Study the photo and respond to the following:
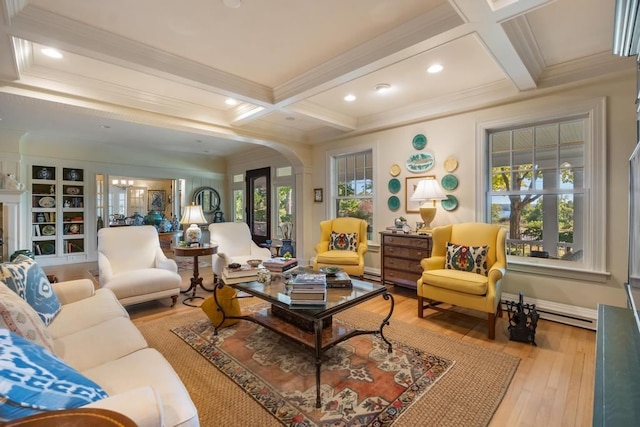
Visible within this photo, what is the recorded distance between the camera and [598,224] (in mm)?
2863

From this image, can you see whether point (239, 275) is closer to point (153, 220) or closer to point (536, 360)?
point (536, 360)

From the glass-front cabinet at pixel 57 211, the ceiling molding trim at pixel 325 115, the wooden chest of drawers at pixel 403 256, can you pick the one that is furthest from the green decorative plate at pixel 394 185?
the glass-front cabinet at pixel 57 211

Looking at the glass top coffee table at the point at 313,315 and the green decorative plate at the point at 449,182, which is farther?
the green decorative plate at the point at 449,182

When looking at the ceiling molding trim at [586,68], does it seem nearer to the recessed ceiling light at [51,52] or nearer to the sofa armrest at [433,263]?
the sofa armrest at [433,263]

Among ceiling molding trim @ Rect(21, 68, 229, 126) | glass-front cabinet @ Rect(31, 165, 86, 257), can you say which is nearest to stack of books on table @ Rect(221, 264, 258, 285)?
ceiling molding trim @ Rect(21, 68, 229, 126)

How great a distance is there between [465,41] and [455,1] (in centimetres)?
79

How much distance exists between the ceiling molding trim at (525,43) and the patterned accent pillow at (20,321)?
3.30 meters

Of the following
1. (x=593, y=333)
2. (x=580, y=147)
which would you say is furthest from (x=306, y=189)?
(x=593, y=333)

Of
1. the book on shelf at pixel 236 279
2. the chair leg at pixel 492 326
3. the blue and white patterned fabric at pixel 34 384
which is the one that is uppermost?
the blue and white patterned fabric at pixel 34 384

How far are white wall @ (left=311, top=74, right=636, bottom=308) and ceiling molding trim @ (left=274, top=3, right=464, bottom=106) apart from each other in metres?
1.75

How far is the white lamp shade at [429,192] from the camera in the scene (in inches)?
142

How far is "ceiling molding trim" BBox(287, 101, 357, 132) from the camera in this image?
3853mm

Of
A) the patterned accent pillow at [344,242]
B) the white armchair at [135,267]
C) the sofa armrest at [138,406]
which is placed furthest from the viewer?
the patterned accent pillow at [344,242]

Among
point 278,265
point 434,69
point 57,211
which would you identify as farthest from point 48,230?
point 434,69
